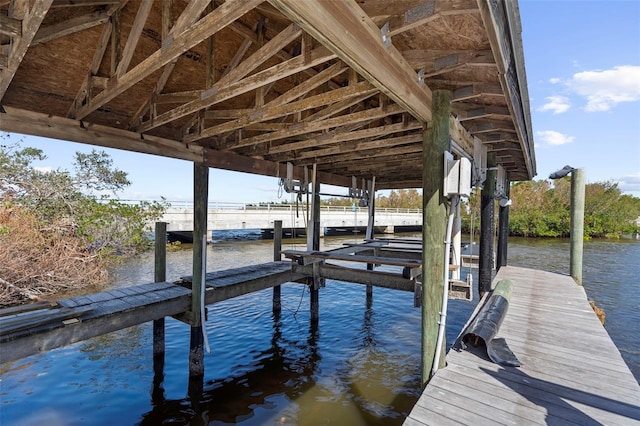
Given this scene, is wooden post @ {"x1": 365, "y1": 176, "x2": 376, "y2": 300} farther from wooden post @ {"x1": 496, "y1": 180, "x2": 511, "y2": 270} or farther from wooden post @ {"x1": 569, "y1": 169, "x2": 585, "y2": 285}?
wooden post @ {"x1": 569, "y1": 169, "x2": 585, "y2": 285}

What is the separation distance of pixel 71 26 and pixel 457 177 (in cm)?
435

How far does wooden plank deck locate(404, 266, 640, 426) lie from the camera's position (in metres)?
2.59

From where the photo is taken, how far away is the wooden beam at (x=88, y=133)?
3.76m

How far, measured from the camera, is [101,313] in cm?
432

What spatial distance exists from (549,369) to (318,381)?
375 centimetres

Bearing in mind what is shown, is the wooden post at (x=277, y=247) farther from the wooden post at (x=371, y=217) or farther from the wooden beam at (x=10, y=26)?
the wooden beam at (x=10, y=26)

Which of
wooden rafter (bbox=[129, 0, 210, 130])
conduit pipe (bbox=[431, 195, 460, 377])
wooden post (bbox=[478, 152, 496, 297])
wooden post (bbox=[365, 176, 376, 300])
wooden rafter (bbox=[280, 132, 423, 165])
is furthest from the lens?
wooden post (bbox=[365, 176, 376, 300])

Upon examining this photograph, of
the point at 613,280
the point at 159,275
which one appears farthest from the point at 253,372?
the point at 613,280

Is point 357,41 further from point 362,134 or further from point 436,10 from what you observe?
point 362,134

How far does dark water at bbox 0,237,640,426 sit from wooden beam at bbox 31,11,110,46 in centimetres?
515

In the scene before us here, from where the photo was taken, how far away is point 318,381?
5.68 metres

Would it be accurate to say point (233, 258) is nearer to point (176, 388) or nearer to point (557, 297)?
point (176, 388)

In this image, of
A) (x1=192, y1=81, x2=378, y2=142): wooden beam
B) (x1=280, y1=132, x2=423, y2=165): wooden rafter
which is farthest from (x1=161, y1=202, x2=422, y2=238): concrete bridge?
(x1=192, y1=81, x2=378, y2=142): wooden beam

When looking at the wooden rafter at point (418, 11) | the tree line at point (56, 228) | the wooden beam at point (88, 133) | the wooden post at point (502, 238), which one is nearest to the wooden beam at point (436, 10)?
the wooden rafter at point (418, 11)
